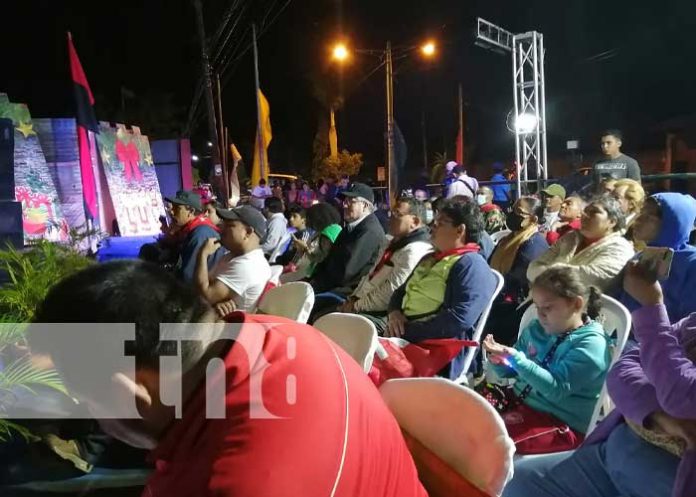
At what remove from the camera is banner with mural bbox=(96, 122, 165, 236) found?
10.0m

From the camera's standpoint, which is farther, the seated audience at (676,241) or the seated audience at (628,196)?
the seated audience at (628,196)

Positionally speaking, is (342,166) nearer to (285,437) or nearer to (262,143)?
(262,143)

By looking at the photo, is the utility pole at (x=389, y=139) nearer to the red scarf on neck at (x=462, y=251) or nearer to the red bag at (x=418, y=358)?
the red scarf on neck at (x=462, y=251)

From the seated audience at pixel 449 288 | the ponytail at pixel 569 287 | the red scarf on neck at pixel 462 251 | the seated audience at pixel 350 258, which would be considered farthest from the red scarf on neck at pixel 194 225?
the ponytail at pixel 569 287

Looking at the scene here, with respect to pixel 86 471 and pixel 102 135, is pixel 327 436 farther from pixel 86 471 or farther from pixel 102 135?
pixel 102 135

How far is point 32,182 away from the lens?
7805 millimetres

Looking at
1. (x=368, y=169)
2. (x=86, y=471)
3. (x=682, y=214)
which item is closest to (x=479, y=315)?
(x=682, y=214)

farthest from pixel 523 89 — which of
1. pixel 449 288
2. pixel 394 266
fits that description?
pixel 449 288

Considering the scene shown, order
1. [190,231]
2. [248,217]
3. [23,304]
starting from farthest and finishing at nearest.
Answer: [190,231] → [248,217] → [23,304]

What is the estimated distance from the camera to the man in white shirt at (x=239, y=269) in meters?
3.30

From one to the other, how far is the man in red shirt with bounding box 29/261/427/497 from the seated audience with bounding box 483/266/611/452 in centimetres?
121

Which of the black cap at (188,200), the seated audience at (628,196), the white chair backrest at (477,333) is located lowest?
the white chair backrest at (477,333)

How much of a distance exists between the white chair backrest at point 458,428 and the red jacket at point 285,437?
1.07 ft

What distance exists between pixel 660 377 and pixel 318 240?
12.3 ft
